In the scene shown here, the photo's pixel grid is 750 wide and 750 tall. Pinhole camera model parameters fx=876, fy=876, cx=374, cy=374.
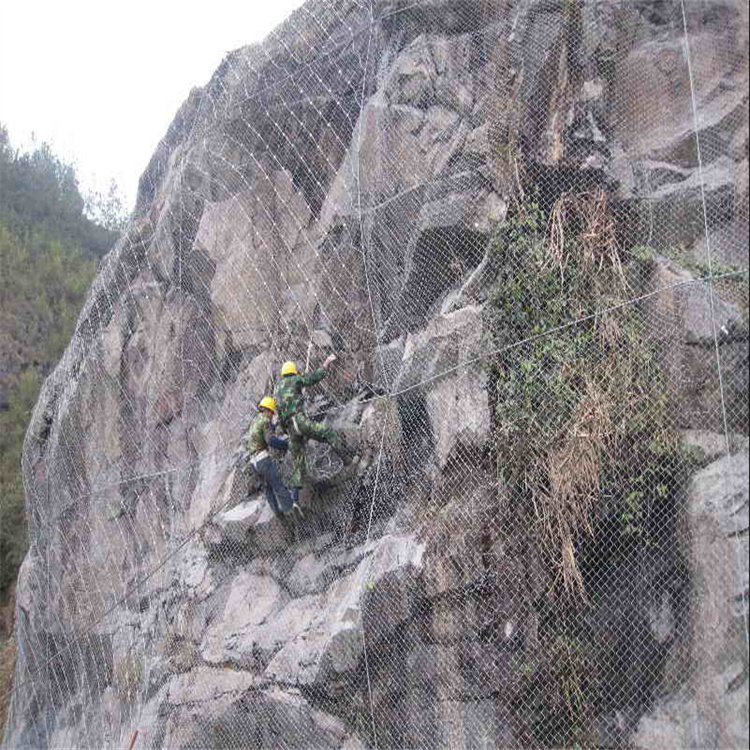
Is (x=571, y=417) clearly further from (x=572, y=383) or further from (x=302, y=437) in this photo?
(x=302, y=437)

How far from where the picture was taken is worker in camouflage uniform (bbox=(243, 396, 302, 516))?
5570 millimetres

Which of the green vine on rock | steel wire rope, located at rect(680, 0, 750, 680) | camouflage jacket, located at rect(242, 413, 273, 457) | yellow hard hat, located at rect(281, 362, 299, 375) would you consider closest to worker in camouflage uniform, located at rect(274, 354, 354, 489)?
yellow hard hat, located at rect(281, 362, 299, 375)

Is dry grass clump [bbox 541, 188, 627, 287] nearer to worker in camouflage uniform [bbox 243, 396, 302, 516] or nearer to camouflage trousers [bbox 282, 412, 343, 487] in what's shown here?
camouflage trousers [bbox 282, 412, 343, 487]

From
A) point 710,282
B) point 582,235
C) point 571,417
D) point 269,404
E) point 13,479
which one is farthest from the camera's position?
point 13,479

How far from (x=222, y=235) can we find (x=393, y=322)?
2.26 metres

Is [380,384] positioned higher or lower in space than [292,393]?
lower

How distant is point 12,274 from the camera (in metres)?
17.0

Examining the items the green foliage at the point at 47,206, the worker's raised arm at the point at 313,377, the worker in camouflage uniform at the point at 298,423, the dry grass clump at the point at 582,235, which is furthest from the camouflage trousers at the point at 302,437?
the green foliage at the point at 47,206

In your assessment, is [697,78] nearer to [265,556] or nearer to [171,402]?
[265,556]

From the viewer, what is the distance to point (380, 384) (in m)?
5.59

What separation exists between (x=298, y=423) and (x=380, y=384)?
22.7 inches

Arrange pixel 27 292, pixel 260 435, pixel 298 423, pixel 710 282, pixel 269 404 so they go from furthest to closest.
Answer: pixel 27 292 → pixel 260 435 → pixel 269 404 → pixel 298 423 → pixel 710 282

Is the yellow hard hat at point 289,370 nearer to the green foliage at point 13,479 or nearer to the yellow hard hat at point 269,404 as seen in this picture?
the yellow hard hat at point 269,404

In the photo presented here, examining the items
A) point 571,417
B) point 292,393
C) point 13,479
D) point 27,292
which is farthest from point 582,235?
point 27,292
